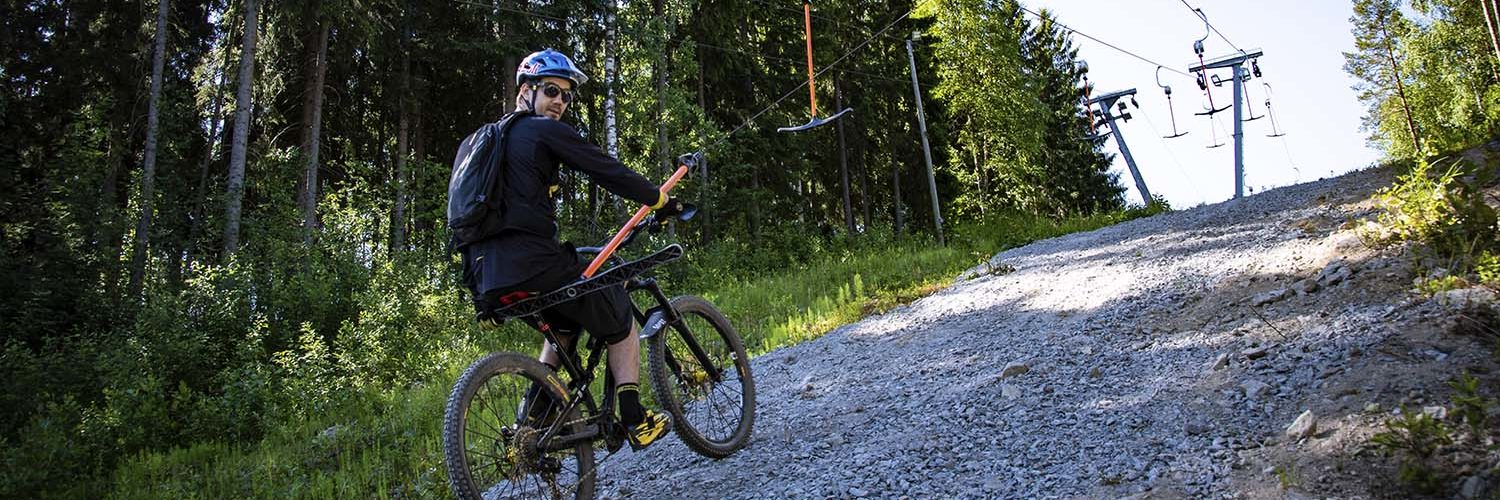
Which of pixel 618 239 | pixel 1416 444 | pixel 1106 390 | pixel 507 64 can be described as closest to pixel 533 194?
pixel 618 239

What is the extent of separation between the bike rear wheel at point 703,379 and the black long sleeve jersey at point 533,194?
3.28ft

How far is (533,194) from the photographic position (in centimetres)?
323

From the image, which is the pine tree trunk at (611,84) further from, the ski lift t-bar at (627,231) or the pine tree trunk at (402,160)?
the ski lift t-bar at (627,231)

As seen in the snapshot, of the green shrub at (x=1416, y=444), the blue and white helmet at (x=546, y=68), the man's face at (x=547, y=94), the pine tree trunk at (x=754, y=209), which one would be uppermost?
the pine tree trunk at (x=754, y=209)

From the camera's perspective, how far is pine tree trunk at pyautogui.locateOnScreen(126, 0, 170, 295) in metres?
14.9

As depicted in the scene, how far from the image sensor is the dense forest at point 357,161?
838 cm

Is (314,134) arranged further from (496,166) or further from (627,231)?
(496,166)

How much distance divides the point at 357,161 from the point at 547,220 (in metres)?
17.1

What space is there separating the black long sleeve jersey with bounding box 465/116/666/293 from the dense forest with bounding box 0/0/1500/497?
252 centimetres

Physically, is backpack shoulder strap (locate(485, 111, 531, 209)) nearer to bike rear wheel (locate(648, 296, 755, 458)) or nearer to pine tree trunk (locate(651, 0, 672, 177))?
bike rear wheel (locate(648, 296, 755, 458))

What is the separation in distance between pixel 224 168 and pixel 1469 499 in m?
23.0

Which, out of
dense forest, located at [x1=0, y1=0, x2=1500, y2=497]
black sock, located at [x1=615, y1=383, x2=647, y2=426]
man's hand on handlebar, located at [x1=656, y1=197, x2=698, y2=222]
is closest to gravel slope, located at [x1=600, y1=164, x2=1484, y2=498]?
black sock, located at [x1=615, y1=383, x2=647, y2=426]

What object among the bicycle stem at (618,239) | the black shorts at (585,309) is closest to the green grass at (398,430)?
the black shorts at (585,309)

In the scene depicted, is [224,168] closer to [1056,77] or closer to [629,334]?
[629,334]
